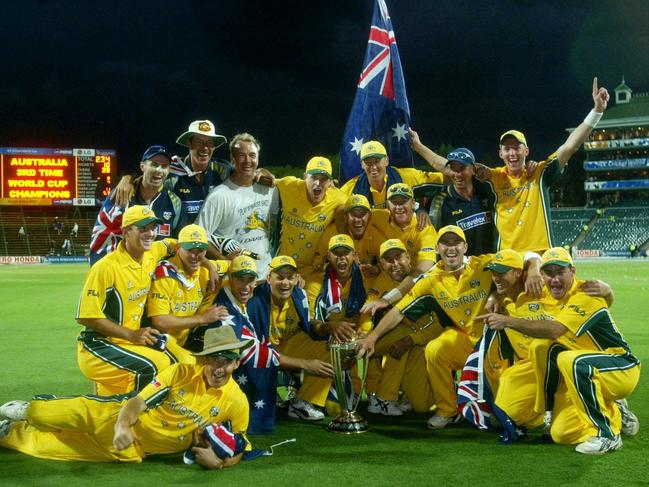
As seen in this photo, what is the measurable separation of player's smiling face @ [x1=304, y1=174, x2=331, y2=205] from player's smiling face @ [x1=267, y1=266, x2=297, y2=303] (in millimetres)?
919

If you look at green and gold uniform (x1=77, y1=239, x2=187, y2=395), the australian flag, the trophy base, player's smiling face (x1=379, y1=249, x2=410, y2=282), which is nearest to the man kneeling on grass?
green and gold uniform (x1=77, y1=239, x2=187, y2=395)

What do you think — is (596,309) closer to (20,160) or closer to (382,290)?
(382,290)

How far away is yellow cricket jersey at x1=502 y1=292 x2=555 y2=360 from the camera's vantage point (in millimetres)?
5414

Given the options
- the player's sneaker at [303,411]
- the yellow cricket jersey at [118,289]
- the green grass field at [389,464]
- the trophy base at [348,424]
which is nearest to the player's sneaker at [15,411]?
the green grass field at [389,464]

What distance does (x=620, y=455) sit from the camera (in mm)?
4758

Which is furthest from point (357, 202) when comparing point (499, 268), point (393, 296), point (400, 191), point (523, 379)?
point (523, 379)

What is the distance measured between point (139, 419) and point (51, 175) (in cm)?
4685

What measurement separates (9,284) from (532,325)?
74.6ft

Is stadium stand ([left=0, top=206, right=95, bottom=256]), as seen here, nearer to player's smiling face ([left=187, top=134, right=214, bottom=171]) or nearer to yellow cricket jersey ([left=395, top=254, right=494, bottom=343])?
player's smiling face ([left=187, top=134, right=214, bottom=171])

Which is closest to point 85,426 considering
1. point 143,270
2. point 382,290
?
point 143,270

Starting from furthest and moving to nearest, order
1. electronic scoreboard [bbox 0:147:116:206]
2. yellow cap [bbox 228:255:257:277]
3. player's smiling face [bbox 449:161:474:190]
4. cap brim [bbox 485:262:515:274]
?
1. electronic scoreboard [bbox 0:147:116:206]
2. player's smiling face [bbox 449:161:474:190]
3. yellow cap [bbox 228:255:257:277]
4. cap brim [bbox 485:262:515:274]

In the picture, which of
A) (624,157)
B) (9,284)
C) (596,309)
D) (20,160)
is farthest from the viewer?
(624,157)

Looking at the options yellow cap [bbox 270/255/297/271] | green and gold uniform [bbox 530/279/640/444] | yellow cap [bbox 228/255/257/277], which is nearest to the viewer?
green and gold uniform [bbox 530/279/640/444]

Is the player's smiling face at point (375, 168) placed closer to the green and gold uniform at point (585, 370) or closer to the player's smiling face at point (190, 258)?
the player's smiling face at point (190, 258)
